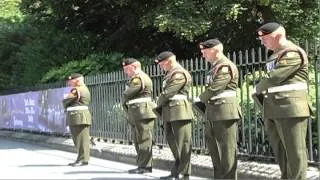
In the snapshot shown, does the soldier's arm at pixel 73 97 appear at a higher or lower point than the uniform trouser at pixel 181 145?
higher

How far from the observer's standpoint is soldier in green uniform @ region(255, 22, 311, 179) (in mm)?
6824

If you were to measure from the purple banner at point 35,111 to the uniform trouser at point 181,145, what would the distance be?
7696 millimetres

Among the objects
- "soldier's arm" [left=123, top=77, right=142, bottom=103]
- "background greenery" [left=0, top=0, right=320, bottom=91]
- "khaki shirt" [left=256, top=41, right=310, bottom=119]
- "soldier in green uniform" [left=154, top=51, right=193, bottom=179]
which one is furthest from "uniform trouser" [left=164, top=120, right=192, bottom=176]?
"background greenery" [left=0, top=0, right=320, bottom=91]

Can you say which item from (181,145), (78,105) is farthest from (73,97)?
(181,145)

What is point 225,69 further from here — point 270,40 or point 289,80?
point 289,80

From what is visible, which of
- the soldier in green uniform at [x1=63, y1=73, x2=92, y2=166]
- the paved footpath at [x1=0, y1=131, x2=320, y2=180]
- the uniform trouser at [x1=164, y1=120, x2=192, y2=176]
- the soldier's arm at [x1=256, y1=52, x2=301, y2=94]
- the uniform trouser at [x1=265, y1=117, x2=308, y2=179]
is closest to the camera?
the uniform trouser at [x1=265, y1=117, x2=308, y2=179]

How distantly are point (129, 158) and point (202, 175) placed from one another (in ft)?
10.1

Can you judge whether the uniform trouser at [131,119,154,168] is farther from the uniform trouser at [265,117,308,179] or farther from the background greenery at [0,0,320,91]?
the background greenery at [0,0,320,91]

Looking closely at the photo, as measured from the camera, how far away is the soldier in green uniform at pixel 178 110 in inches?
366

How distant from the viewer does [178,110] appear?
9.30m

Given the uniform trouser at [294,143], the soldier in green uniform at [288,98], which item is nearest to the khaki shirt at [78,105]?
the soldier in green uniform at [288,98]

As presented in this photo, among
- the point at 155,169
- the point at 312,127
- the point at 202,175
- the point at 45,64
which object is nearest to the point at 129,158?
the point at 155,169

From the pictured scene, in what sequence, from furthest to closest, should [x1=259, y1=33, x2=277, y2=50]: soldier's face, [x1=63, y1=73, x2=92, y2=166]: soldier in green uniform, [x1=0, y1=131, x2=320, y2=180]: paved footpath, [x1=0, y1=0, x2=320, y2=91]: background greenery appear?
[x1=0, y1=0, x2=320, y2=91]: background greenery < [x1=63, y1=73, x2=92, y2=166]: soldier in green uniform < [x1=0, y1=131, x2=320, y2=180]: paved footpath < [x1=259, y1=33, x2=277, y2=50]: soldier's face

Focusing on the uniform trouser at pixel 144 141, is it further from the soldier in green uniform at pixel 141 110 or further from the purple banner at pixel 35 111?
the purple banner at pixel 35 111
